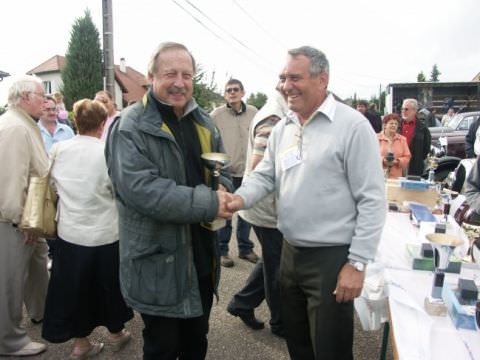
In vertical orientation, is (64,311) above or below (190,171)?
below

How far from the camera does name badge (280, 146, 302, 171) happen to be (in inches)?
74.4

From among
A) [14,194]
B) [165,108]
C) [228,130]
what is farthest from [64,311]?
[228,130]

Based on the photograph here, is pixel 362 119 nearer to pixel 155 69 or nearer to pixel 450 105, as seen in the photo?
pixel 155 69

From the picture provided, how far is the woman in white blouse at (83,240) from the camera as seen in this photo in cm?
251

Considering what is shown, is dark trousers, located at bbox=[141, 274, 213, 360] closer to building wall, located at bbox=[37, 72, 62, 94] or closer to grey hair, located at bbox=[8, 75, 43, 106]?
grey hair, located at bbox=[8, 75, 43, 106]

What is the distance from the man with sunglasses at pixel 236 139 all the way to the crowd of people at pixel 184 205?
1898 millimetres

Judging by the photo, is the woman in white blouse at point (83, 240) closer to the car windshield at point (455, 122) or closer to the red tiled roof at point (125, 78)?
the car windshield at point (455, 122)

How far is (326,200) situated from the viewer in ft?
5.91

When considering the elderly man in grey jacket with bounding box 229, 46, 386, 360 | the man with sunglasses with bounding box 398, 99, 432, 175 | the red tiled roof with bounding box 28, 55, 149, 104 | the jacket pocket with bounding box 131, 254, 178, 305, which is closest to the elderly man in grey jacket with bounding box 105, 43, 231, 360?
the jacket pocket with bounding box 131, 254, 178, 305

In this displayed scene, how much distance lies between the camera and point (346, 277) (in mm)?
1742

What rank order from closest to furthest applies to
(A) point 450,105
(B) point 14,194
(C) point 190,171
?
(C) point 190,171 → (B) point 14,194 → (A) point 450,105

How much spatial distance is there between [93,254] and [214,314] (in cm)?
127

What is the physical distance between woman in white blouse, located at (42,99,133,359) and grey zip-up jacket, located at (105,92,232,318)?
2.46ft

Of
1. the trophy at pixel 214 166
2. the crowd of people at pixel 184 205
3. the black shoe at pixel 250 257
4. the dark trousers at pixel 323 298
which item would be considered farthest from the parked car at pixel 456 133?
the trophy at pixel 214 166
